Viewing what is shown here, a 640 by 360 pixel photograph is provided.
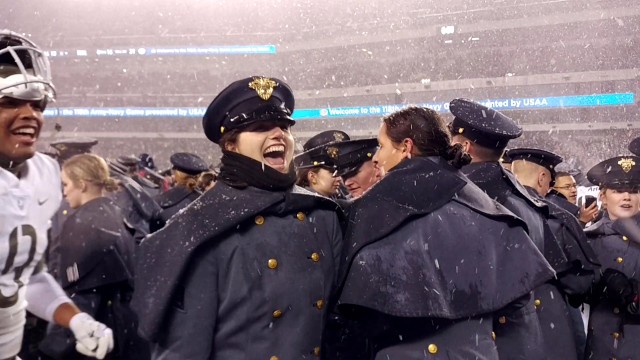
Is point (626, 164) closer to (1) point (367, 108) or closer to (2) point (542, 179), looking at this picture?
(2) point (542, 179)

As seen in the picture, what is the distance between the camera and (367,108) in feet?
84.0

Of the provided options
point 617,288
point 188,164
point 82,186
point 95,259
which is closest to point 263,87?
point 95,259

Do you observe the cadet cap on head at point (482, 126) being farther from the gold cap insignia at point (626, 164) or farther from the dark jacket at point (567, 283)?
the gold cap insignia at point (626, 164)

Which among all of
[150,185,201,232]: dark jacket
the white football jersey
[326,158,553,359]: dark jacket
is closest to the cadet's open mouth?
[326,158,553,359]: dark jacket

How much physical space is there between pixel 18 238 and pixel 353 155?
6.61 ft

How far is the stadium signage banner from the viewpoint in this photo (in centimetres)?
2150

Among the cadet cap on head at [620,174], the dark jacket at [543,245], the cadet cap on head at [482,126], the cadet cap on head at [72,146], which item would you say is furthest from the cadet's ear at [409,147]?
the cadet cap on head at [72,146]

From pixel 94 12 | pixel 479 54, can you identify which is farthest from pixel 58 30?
pixel 479 54

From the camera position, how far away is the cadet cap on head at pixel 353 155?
389 centimetres

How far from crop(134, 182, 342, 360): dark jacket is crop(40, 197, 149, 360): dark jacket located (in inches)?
63.2

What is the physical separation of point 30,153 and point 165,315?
900mm

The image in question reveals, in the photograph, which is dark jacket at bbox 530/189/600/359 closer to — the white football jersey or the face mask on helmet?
the white football jersey

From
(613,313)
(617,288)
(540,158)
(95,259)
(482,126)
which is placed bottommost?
(613,313)

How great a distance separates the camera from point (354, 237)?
2260 mm
